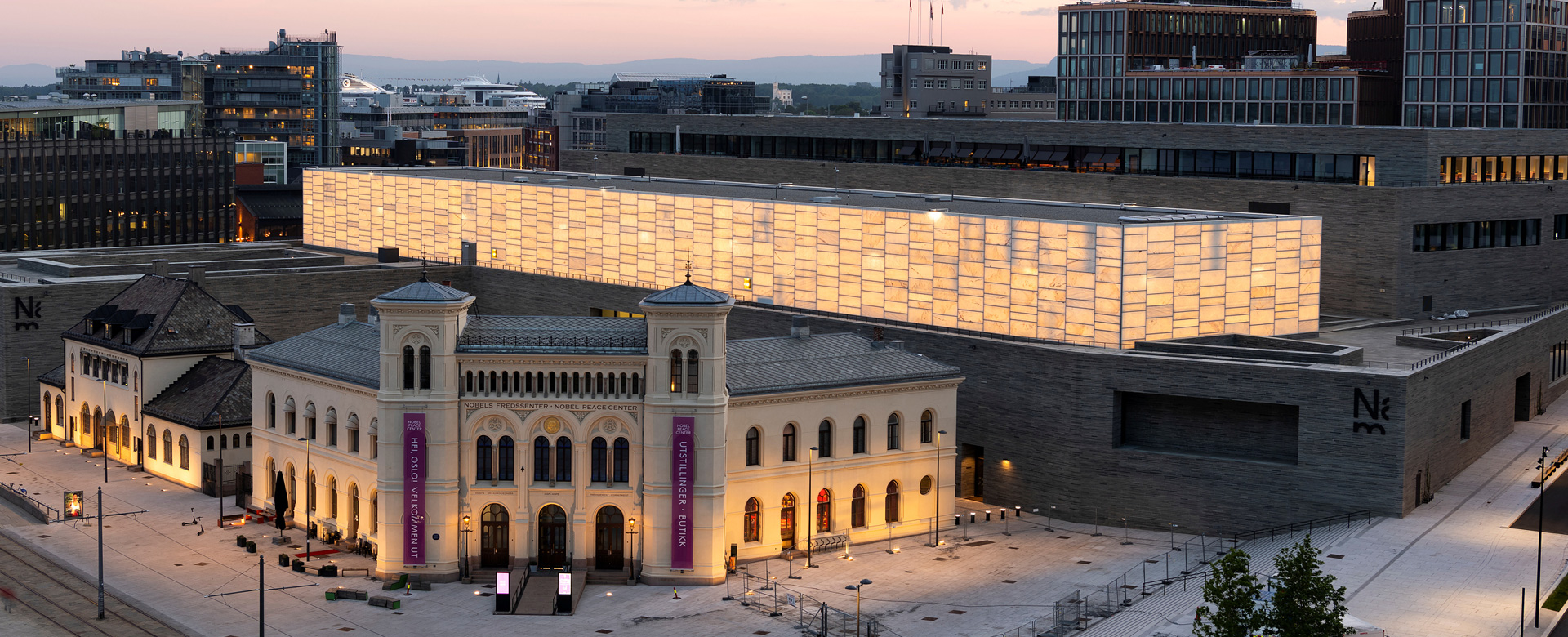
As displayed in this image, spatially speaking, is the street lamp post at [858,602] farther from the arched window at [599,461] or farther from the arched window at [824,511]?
the arched window at [599,461]

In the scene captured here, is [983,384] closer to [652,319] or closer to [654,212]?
[652,319]

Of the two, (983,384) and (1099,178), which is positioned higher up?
(1099,178)

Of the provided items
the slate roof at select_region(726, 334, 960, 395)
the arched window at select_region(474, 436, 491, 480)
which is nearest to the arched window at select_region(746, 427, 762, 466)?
the slate roof at select_region(726, 334, 960, 395)

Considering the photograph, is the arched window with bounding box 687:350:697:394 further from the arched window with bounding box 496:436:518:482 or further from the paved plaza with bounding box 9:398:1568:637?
the paved plaza with bounding box 9:398:1568:637

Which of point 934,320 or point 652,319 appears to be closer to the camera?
point 652,319

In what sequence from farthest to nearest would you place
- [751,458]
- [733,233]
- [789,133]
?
1. [789,133]
2. [733,233]
3. [751,458]

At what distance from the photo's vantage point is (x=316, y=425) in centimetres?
10688

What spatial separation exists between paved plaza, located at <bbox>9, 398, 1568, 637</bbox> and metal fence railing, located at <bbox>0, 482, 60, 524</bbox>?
1228 mm

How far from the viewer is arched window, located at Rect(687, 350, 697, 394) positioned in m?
95.0

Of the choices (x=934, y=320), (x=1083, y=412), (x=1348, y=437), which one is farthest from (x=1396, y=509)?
(x=934, y=320)

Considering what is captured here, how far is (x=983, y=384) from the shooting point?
115312 millimetres

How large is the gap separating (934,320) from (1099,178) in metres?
35.0

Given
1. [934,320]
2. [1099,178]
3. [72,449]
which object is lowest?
[72,449]

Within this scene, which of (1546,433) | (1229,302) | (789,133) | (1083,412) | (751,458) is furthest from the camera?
(789,133)
